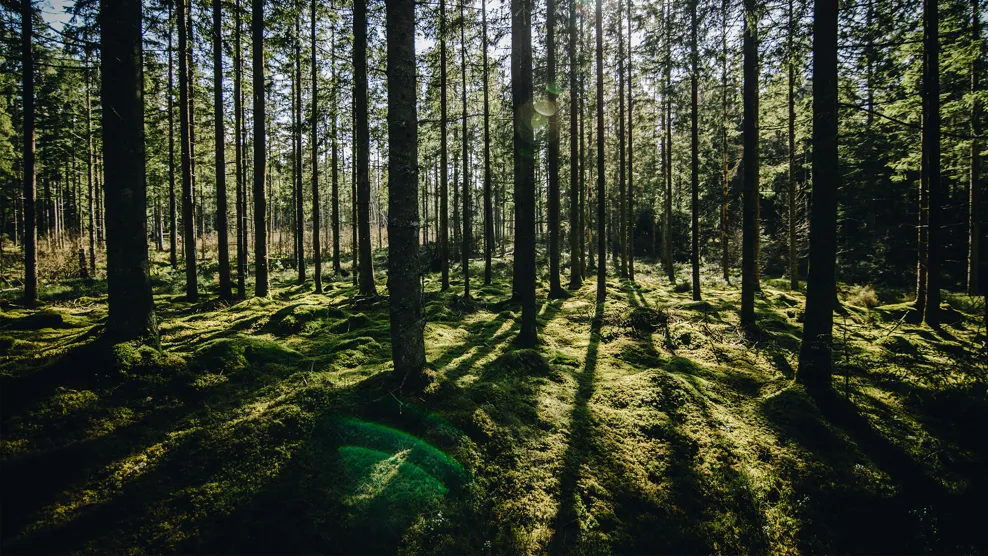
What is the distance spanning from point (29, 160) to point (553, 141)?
1703cm

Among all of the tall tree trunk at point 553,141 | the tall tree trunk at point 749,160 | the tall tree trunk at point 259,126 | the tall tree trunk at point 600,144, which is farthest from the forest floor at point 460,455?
the tall tree trunk at point 553,141

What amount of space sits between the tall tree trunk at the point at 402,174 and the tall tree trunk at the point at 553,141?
23.2 ft

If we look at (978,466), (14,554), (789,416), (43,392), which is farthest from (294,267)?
(978,466)

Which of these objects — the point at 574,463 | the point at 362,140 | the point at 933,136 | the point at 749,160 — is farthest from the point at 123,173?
the point at 933,136

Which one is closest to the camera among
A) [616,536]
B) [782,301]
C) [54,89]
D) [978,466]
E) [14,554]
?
[14,554]

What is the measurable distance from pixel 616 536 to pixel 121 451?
16.9 ft

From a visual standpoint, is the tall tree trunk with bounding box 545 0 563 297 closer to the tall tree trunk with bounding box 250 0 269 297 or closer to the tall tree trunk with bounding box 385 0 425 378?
the tall tree trunk with bounding box 385 0 425 378

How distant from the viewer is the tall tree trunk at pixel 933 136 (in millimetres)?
8711

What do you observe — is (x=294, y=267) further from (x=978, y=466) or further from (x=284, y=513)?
(x=978, y=466)

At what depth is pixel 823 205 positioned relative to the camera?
5.95 meters

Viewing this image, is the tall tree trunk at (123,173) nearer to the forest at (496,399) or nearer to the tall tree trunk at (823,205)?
the forest at (496,399)

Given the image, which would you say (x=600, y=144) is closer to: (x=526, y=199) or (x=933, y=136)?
(x=526, y=199)

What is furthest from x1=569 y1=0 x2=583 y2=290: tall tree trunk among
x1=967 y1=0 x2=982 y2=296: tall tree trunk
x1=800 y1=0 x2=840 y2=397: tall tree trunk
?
x1=967 y1=0 x2=982 y2=296: tall tree trunk

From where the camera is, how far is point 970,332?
9766mm
